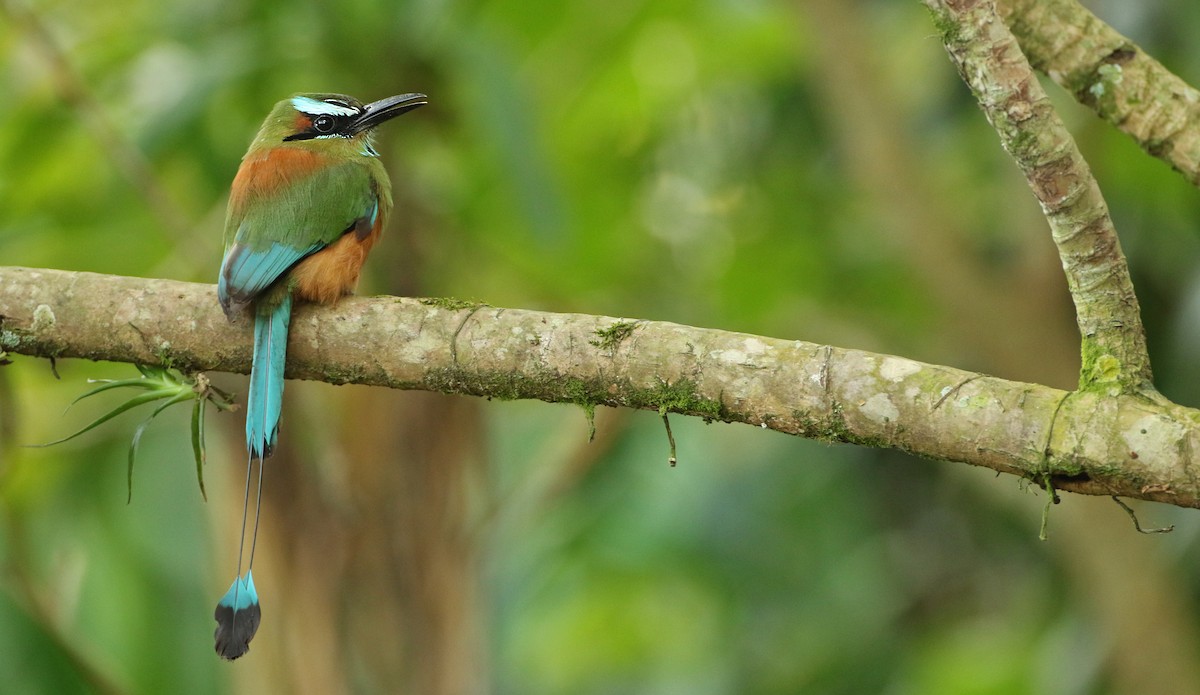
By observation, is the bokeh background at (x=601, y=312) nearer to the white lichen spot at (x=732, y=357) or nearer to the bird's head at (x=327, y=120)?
the bird's head at (x=327, y=120)

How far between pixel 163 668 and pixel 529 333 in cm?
281

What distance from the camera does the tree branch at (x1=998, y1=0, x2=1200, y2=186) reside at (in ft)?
7.20

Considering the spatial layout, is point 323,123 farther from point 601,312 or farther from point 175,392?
point 601,312

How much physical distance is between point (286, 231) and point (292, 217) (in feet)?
0.19

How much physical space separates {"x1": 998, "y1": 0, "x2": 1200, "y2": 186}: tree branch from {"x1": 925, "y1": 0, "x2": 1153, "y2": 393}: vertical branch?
446 mm

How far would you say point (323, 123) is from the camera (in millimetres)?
3188

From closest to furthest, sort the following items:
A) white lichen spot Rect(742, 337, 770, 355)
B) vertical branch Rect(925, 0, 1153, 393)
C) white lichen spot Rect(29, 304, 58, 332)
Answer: vertical branch Rect(925, 0, 1153, 393), white lichen spot Rect(742, 337, 770, 355), white lichen spot Rect(29, 304, 58, 332)

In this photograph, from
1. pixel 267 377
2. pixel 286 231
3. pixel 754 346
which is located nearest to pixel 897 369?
pixel 754 346

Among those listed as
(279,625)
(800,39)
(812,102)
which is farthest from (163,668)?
(812,102)

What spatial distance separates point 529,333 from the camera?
6.81 ft

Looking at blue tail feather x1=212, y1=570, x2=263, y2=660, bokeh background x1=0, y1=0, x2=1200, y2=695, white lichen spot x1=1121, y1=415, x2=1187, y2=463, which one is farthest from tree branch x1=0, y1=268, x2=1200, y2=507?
bokeh background x1=0, y1=0, x2=1200, y2=695

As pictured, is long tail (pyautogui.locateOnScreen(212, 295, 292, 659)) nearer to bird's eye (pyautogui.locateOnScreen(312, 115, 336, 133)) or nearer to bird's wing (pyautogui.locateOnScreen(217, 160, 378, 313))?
bird's wing (pyautogui.locateOnScreen(217, 160, 378, 313))

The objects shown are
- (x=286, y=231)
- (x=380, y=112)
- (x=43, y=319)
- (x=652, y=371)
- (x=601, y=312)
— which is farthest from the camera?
(x=601, y=312)

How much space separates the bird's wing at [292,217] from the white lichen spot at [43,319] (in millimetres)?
327
